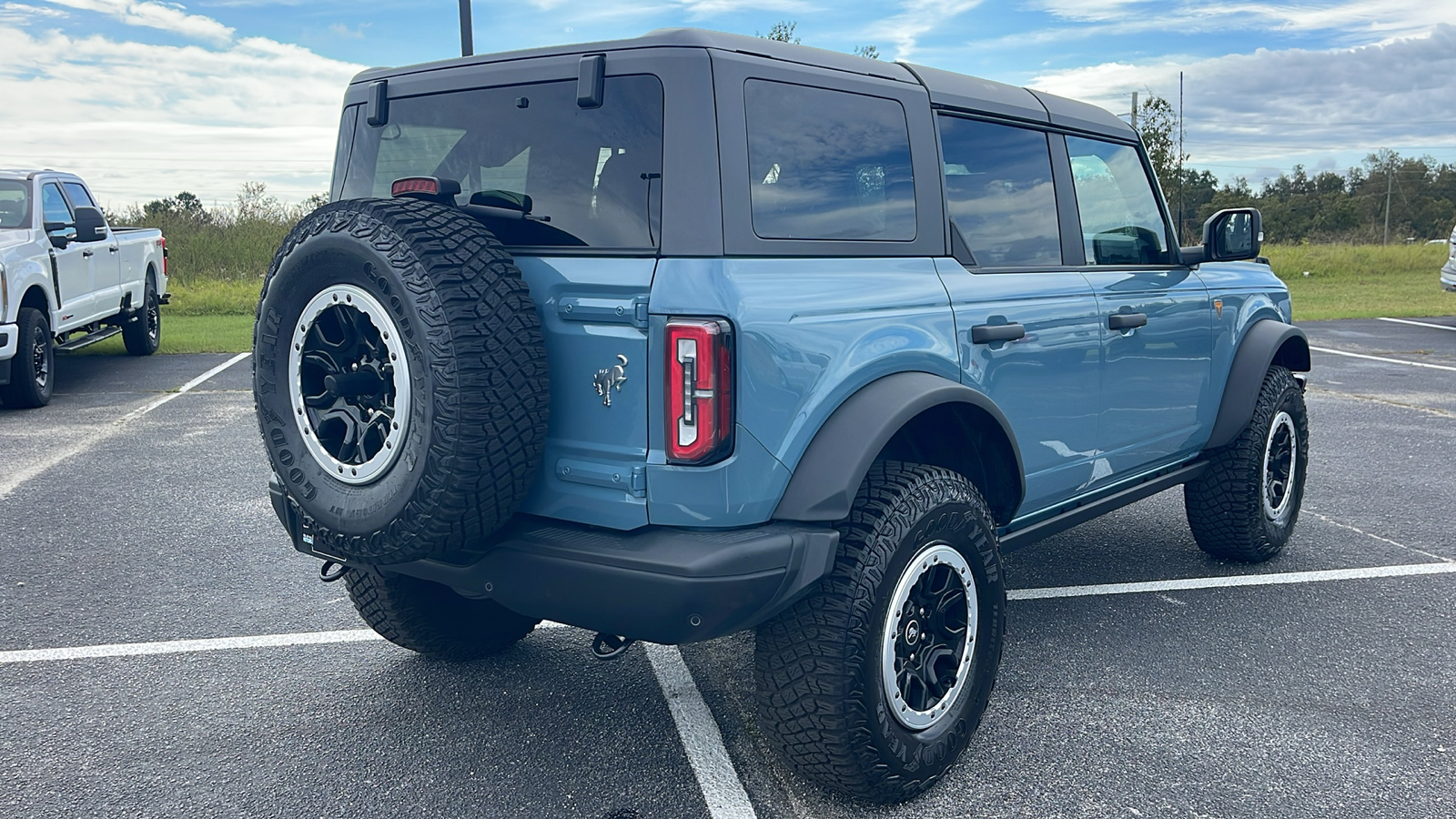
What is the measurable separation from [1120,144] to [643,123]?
2.64 metres

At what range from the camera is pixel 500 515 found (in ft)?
8.94

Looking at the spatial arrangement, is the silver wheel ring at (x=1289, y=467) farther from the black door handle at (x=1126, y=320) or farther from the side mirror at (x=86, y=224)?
the side mirror at (x=86, y=224)

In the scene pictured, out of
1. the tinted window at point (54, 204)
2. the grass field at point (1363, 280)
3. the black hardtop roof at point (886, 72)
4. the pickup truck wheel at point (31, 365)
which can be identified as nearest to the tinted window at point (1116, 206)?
the black hardtop roof at point (886, 72)

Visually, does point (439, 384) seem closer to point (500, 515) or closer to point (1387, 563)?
point (500, 515)

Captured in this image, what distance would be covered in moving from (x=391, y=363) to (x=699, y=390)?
2.44ft

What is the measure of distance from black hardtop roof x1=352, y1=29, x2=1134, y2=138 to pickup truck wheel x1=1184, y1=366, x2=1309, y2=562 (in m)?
1.47

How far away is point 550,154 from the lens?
302 centimetres

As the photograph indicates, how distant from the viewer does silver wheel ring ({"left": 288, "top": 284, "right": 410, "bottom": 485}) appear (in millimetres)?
2652

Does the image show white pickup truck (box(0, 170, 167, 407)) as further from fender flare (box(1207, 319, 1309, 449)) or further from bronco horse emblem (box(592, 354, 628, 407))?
fender flare (box(1207, 319, 1309, 449))

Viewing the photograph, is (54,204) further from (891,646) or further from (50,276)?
(891,646)

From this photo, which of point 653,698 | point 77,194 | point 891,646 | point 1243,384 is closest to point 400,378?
point 891,646

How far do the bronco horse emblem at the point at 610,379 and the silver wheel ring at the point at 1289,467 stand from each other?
11.9 feet

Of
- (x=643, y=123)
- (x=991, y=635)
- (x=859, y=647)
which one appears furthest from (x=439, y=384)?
(x=991, y=635)

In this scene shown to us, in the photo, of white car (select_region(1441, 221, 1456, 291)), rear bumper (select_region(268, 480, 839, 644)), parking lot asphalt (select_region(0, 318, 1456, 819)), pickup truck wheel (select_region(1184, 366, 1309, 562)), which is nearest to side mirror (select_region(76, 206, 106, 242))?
parking lot asphalt (select_region(0, 318, 1456, 819))
